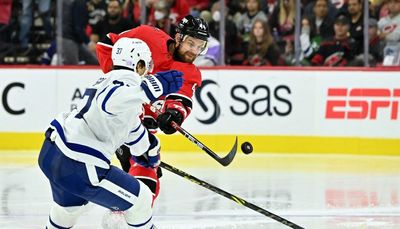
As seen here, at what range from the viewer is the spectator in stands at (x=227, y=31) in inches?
Answer: 359

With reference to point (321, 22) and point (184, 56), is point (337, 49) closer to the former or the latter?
point (321, 22)

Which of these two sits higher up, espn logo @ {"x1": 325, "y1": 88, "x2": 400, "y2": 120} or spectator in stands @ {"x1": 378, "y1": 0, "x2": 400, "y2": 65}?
spectator in stands @ {"x1": 378, "y1": 0, "x2": 400, "y2": 65}

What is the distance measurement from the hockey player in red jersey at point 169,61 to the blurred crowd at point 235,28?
3457 millimetres

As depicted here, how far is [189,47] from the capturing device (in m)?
5.48

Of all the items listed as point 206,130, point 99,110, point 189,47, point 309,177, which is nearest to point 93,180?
point 99,110

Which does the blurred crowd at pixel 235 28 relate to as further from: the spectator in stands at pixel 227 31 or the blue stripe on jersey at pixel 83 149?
the blue stripe on jersey at pixel 83 149

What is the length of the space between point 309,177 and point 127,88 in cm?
350

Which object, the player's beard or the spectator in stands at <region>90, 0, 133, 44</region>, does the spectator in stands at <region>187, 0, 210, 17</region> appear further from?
the player's beard

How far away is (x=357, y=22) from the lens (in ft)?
29.4

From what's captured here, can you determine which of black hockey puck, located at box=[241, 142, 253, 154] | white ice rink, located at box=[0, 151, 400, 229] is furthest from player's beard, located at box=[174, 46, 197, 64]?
white ice rink, located at box=[0, 151, 400, 229]

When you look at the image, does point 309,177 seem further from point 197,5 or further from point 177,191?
point 197,5

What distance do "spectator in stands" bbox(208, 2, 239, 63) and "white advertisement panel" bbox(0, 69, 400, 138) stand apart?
31 centimetres

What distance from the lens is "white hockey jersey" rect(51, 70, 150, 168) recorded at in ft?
13.8

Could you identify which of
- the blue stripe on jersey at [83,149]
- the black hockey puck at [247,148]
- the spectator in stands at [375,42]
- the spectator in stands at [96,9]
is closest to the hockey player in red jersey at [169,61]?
the black hockey puck at [247,148]
